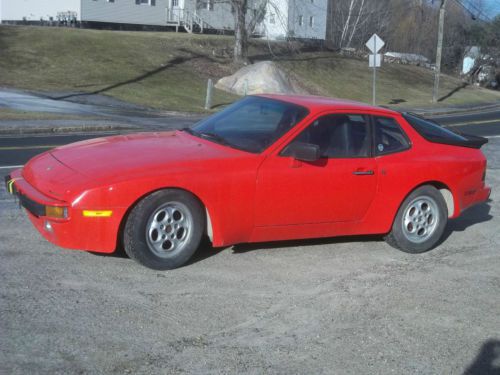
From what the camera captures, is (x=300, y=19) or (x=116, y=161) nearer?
(x=116, y=161)

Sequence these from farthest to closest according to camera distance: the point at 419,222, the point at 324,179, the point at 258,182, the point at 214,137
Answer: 1. the point at 419,222
2. the point at 214,137
3. the point at 324,179
4. the point at 258,182

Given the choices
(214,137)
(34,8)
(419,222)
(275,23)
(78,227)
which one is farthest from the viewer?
(275,23)

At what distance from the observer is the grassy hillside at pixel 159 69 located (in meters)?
30.2

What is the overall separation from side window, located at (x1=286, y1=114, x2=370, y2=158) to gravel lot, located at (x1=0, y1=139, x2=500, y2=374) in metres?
0.97

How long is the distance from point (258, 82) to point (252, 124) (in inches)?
1039

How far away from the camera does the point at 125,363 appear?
13.4ft

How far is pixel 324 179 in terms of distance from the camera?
247 inches

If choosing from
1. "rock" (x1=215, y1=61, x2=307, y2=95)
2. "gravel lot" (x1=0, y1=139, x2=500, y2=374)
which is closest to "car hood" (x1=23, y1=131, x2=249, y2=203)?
"gravel lot" (x1=0, y1=139, x2=500, y2=374)

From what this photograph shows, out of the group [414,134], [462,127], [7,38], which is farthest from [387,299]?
[7,38]

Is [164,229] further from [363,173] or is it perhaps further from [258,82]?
[258,82]

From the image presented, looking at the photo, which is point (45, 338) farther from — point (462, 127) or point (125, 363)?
point (462, 127)

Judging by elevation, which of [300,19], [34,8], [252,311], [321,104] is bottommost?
[252,311]

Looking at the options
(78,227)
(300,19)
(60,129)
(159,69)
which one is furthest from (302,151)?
(300,19)

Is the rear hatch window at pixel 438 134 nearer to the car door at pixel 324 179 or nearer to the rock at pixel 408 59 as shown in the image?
the car door at pixel 324 179
